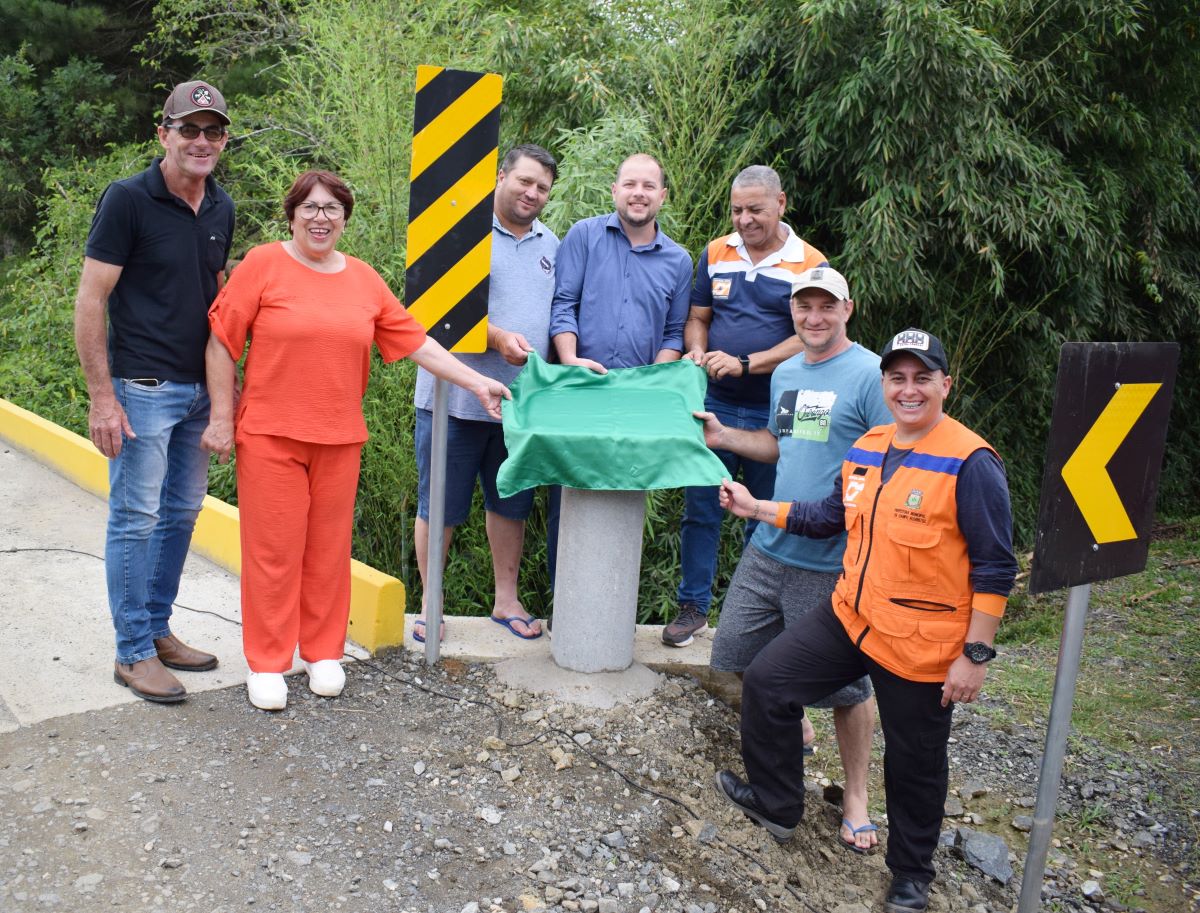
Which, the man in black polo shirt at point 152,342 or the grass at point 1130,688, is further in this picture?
the grass at point 1130,688

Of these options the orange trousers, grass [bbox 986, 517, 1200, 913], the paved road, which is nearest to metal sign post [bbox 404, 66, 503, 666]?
the orange trousers

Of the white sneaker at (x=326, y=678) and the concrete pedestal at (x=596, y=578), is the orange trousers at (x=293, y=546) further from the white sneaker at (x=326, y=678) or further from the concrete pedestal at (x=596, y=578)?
the concrete pedestal at (x=596, y=578)

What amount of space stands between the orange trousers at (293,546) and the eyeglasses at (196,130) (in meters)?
0.93

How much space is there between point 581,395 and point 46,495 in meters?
3.98

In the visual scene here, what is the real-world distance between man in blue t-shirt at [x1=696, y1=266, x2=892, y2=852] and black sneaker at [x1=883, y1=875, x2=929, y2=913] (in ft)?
1.04

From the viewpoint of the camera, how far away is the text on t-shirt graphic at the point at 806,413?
10.6ft

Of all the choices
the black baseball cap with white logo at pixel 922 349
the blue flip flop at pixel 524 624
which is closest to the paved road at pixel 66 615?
the blue flip flop at pixel 524 624

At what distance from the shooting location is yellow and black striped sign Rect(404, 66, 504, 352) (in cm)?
362

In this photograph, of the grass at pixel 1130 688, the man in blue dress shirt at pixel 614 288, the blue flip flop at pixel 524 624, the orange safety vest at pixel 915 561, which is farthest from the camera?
the blue flip flop at pixel 524 624

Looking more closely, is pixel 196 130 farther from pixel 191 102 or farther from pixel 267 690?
pixel 267 690

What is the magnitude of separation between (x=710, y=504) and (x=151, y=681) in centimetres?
206

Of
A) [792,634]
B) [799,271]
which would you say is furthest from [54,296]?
[792,634]

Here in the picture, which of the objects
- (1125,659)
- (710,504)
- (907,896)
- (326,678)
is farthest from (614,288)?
(1125,659)

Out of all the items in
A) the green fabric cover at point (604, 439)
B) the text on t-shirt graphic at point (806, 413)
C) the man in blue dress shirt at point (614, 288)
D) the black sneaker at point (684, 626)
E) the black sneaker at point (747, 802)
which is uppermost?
the man in blue dress shirt at point (614, 288)
